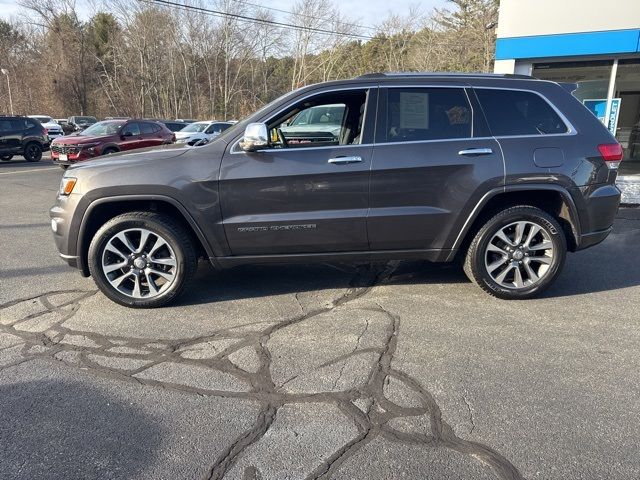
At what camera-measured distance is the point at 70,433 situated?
8.32 ft

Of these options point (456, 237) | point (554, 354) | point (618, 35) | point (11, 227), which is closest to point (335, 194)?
point (456, 237)

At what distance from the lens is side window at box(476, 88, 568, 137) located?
4180 mm

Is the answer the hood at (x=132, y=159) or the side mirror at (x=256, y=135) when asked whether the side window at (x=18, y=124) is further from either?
Answer: the side mirror at (x=256, y=135)

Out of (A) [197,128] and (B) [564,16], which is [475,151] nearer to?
(B) [564,16]

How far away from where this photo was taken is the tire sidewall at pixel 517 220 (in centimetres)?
420

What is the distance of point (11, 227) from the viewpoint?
729 centimetres

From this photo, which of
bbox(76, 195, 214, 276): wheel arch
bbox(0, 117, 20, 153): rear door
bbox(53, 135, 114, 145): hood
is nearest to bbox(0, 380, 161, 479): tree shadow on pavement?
bbox(76, 195, 214, 276): wheel arch

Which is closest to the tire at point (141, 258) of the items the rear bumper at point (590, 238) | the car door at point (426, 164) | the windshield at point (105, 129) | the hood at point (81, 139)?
the car door at point (426, 164)

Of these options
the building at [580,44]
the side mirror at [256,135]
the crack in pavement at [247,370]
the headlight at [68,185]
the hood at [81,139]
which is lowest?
the crack in pavement at [247,370]

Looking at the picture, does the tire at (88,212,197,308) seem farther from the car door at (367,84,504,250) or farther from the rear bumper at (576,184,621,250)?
the rear bumper at (576,184,621,250)

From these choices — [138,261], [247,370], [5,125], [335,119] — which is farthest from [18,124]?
[247,370]

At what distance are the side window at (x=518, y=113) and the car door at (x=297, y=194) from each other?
1.06 m

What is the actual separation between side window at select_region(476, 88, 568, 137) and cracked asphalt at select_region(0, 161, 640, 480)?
1557mm

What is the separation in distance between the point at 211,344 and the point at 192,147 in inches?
67.7
